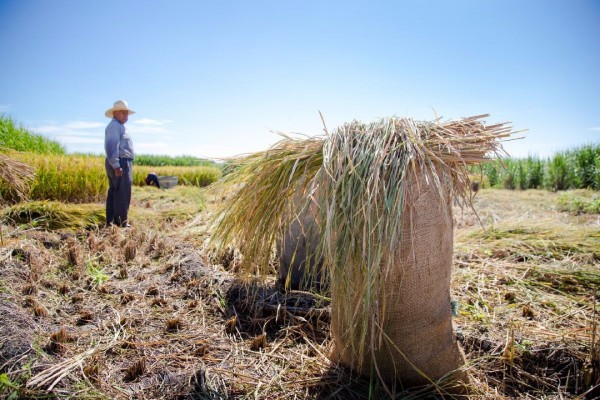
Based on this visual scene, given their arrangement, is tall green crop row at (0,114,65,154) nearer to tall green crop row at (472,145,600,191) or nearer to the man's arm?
the man's arm

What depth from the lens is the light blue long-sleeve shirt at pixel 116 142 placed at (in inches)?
205

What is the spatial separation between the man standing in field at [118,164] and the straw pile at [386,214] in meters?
4.38

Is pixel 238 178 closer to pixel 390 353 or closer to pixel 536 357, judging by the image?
pixel 390 353

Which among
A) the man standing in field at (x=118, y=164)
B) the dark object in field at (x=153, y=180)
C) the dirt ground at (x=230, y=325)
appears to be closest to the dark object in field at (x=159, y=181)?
the dark object in field at (x=153, y=180)

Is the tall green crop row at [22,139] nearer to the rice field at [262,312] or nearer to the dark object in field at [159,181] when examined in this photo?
the dark object in field at [159,181]

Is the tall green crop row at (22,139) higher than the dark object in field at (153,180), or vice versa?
the tall green crop row at (22,139)

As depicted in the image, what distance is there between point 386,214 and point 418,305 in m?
0.47

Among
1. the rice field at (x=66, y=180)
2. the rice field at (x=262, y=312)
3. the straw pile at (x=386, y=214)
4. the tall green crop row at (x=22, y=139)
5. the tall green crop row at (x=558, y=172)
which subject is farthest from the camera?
the tall green crop row at (x=558, y=172)

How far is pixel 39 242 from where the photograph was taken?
3945 millimetres

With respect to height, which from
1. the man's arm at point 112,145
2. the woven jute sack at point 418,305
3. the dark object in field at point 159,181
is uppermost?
the man's arm at point 112,145

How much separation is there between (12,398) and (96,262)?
2099 millimetres

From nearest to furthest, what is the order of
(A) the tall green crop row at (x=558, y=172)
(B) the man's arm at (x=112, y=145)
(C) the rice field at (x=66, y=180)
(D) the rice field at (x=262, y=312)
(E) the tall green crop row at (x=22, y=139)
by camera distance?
(D) the rice field at (x=262, y=312), (B) the man's arm at (x=112, y=145), (C) the rice field at (x=66, y=180), (E) the tall green crop row at (x=22, y=139), (A) the tall green crop row at (x=558, y=172)

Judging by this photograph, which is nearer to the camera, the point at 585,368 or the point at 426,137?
the point at 426,137

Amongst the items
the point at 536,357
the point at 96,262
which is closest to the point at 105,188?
the point at 96,262
